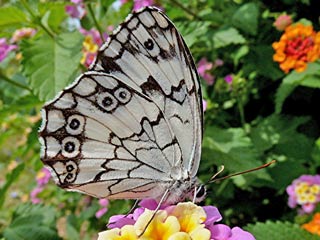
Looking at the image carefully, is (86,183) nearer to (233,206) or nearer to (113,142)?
(113,142)

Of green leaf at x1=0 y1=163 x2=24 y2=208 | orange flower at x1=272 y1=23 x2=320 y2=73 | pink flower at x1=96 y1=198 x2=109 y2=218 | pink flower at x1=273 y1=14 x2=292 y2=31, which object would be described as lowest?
pink flower at x1=96 y1=198 x2=109 y2=218

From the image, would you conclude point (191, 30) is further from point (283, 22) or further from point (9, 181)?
point (9, 181)

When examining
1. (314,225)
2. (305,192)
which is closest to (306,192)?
(305,192)

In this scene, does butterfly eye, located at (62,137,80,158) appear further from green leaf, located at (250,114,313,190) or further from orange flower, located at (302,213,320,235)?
green leaf, located at (250,114,313,190)

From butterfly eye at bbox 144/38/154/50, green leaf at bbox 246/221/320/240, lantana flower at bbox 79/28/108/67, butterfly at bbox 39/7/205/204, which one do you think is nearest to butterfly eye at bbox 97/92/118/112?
butterfly at bbox 39/7/205/204

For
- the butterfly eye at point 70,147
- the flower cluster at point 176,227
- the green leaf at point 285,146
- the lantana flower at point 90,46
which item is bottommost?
the green leaf at point 285,146

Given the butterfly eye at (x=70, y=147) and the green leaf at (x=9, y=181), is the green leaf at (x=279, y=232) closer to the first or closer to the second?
the butterfly eye at (x=70, y=147)

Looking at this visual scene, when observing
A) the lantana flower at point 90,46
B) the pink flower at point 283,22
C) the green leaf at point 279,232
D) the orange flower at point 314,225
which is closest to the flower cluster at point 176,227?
the green leaf at point 279,232
